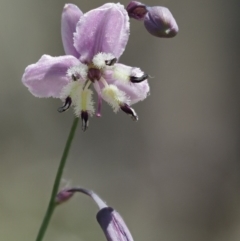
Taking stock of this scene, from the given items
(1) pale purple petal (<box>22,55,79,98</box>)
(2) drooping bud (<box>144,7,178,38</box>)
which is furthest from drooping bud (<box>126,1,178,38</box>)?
(1) pale purple petal (<box>22,55,79,98</box>)

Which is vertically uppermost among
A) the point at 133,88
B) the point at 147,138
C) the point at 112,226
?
the point at 133,88

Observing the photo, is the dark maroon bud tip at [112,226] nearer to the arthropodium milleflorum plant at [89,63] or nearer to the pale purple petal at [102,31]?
the arthropodium milleflorum plant at [89,63]

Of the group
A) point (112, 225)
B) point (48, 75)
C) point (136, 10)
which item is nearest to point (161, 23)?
point (136, 10)

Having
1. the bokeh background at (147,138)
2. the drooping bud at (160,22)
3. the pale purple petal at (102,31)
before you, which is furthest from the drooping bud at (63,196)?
the bokeh background at (147,138)

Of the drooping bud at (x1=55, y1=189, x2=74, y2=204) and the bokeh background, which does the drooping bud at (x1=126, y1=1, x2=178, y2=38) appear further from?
the bokeh background

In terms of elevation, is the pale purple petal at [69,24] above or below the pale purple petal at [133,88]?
above

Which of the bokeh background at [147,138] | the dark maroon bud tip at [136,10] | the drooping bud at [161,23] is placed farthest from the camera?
the bokeh background at [147,138]

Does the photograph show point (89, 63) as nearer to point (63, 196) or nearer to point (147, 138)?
point (63, 196)
